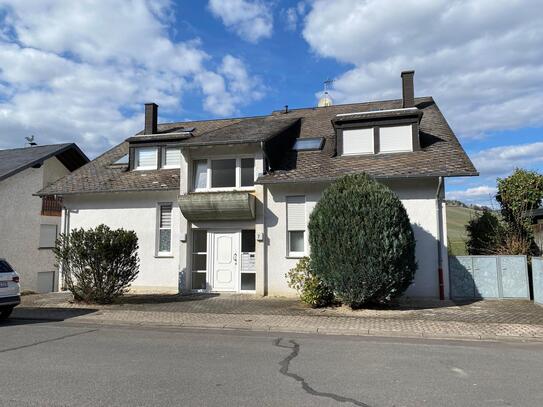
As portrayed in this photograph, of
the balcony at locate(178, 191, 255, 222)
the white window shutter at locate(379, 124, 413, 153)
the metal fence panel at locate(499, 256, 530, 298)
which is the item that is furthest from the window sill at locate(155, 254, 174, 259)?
the metal fence panel at locate(499, 256, 530, 298)

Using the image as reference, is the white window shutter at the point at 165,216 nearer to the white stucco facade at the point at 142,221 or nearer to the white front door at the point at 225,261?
the white stucco facade at the point at 142,221

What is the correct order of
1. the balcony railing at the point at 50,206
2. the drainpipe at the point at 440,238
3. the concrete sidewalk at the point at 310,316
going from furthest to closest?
the balcony railing at the point at 50,206
the drainpipe at the point at 440,238
the concrete sidewalk at the point at 310,316

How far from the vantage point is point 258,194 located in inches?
617

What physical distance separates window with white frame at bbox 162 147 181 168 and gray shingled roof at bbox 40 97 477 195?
0.45 metres

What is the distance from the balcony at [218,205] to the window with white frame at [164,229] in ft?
5.46

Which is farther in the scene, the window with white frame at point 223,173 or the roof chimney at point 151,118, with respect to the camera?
the roof chimney at point 151,118

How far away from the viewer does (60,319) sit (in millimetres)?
11930

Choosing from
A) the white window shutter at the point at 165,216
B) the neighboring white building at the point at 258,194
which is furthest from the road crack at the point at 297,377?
the white window shutter at the point at 165,216

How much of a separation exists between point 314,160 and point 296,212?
2.07 meters

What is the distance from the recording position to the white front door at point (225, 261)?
52.6 ft

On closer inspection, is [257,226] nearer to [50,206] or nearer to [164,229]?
[164,229]

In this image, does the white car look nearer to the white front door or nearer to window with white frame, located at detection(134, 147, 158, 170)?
the white front door

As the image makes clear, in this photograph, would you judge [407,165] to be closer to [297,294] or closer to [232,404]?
[297,294]

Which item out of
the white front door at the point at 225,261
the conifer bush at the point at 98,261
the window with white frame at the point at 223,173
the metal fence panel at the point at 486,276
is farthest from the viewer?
the window with white frame at the point at 223,173
